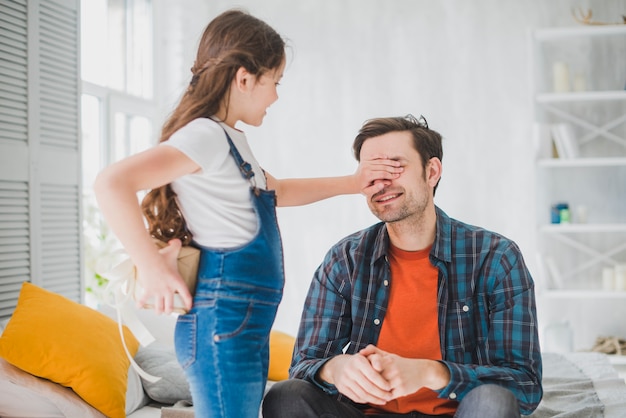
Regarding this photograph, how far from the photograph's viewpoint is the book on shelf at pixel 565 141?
4.41m

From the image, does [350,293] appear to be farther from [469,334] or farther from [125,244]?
[125,244]

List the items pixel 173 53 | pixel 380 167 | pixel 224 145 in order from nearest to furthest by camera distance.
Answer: pixel 224 145
pixel 380 167
pixel 173 53

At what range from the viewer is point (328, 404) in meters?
1.79

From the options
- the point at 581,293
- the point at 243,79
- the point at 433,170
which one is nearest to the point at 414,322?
the point at 433,170

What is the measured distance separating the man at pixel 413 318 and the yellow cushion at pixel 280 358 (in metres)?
0.86

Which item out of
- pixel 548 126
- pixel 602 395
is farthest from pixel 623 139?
pixel 602 395

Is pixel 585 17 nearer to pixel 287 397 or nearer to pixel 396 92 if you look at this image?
pixel 396 92

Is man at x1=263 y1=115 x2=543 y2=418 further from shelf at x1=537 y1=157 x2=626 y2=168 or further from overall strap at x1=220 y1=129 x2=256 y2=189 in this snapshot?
shelf at x1=537 y1=157 x2=626 y2=168

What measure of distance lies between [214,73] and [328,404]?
2.77 feet

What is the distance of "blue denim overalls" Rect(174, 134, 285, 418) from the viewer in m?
1.35

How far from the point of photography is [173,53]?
5.27m

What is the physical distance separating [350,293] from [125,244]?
3.00 ft

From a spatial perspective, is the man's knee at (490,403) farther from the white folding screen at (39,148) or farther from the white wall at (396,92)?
the white wall at (396,92)

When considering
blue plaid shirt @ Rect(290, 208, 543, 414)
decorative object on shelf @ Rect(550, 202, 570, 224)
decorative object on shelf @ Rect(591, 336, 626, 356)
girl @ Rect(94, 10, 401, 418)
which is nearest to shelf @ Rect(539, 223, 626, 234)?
decorative object on shelf @ Rect(550, 202, 570, 224)
